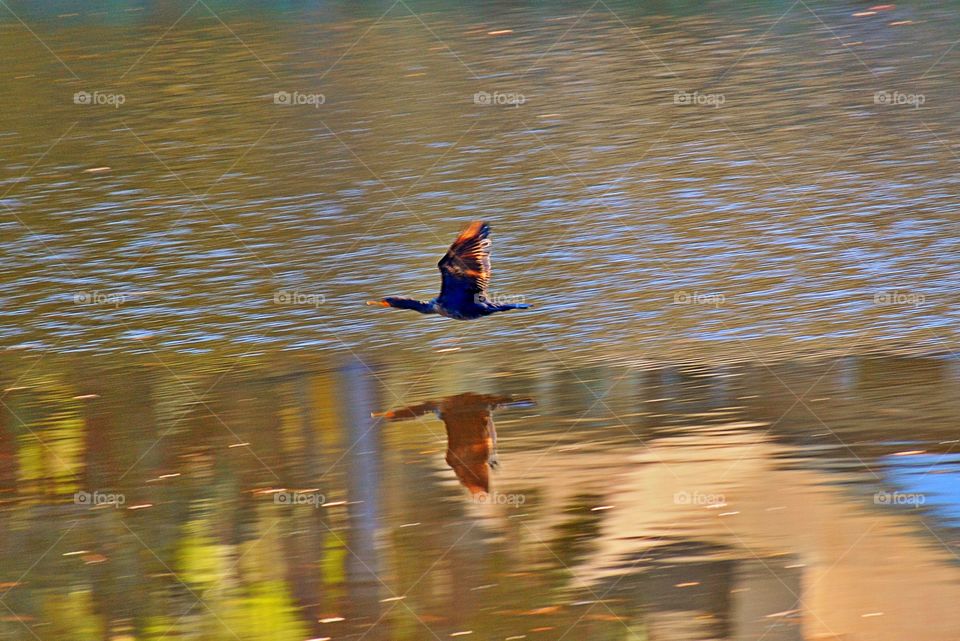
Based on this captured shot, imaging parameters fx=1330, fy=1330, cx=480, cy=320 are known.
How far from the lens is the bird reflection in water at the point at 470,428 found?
22.5 feet

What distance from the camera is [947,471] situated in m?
6.39

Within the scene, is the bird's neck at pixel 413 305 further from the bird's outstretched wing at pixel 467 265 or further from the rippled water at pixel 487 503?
the rippled water at pixel 487 503

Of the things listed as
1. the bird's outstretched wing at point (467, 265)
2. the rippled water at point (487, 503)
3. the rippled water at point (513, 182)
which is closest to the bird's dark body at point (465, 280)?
the bird's outstretched wing at point (467, 265)

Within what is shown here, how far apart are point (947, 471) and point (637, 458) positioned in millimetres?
1494

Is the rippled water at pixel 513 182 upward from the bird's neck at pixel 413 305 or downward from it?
upward

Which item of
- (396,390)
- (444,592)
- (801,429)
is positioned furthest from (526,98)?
(444,592)

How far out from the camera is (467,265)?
7.43 meters

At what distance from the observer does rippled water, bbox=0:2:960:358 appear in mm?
8938

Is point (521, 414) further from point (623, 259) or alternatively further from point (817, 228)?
point (817, 228)

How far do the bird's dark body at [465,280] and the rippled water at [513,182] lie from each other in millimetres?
893

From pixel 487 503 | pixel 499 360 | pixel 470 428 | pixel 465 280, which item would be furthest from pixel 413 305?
pixel 487 503

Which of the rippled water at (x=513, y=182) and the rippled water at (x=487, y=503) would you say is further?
the rippled water at (x=513, y=182)

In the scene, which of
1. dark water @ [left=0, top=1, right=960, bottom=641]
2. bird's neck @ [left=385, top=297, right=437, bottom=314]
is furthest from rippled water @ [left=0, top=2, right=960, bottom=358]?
bird's neck @ [left=385, top=297, right=437, bottom=314]

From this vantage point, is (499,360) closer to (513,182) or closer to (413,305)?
(413,305)
